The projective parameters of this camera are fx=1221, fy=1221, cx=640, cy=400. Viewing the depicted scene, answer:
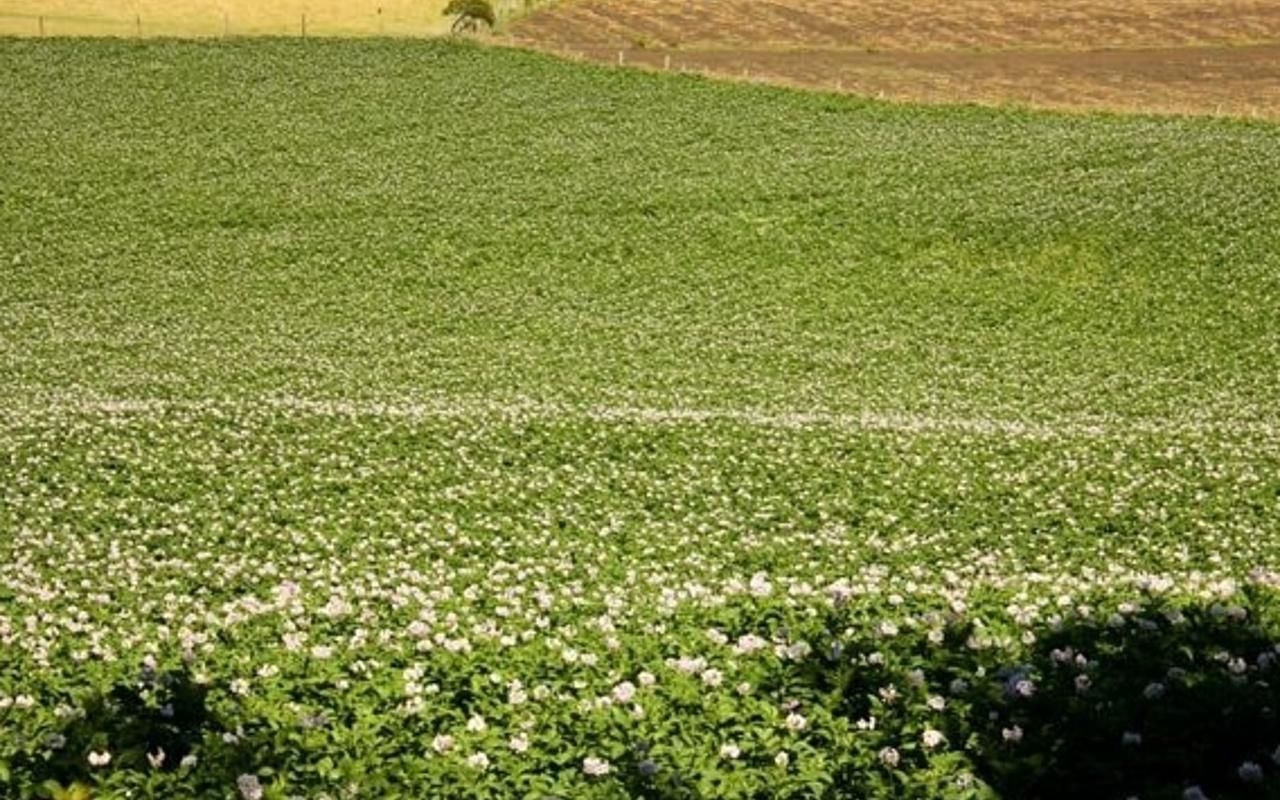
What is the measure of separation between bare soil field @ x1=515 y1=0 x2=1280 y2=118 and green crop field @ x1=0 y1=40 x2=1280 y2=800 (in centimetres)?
457

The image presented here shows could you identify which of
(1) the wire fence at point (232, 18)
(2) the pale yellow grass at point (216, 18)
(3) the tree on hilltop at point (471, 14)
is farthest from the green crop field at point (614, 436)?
(3) the tree on hilltop at point (471, 14)

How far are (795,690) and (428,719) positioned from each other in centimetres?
289

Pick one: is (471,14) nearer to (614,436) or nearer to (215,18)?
(215,18)

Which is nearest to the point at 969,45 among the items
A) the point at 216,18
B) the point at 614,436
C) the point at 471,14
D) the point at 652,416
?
the point at 471,14

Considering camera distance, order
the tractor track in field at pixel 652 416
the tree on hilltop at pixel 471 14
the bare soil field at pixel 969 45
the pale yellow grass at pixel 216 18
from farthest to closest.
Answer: the tree on hilltop at pixel 471 14, the pale yellow grass at pixel 216 18, the bare soil field at pixel 969 45, the tractor track in field at pixel 652 416

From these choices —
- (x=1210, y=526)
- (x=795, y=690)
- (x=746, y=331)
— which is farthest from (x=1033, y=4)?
(x=795, y=690)

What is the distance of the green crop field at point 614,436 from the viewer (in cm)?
905

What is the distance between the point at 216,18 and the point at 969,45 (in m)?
39.8

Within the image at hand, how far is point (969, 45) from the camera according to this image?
211ft

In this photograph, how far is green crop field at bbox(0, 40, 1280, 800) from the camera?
905 cm

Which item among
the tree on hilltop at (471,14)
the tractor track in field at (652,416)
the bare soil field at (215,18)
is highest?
the tree on hilltop at (471,14)

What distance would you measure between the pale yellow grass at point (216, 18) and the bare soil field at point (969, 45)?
7.30 m

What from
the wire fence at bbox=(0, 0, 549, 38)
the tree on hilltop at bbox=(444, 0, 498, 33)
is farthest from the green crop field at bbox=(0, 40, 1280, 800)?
the tree on hilltop at bbox=(444, 0, 498, 33)

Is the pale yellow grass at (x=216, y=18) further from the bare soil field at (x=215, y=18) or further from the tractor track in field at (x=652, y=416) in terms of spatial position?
the tractor track in field at (x=652, y=416)
